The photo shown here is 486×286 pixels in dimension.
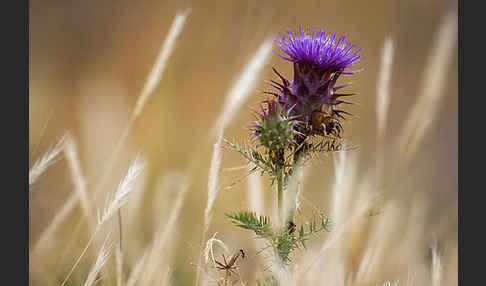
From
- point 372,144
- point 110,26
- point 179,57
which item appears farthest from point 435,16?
point 110,26

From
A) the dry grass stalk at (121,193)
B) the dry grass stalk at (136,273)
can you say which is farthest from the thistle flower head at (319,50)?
the dry grass stalk at (136,273)

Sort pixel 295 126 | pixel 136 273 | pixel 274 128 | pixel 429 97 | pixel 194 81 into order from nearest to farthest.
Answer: pixel 274 128, pixel 295 126, pixel 136 273, pixel 429 97, pixel 194 81

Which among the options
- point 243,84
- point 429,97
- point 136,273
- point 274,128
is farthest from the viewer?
point 429,97

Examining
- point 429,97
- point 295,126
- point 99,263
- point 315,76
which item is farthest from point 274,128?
point 429,97

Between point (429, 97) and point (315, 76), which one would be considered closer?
point (315, 76)

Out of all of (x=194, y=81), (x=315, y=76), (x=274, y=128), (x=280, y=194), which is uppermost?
(x=194, y=81)

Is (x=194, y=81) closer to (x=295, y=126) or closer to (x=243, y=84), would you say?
(x=243, y=84)

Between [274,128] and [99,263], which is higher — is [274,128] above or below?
above
